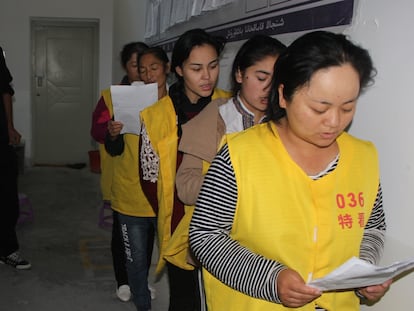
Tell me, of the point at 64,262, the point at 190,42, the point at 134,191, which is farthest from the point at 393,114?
the point at 64,262

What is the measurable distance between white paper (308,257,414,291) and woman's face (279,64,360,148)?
28cm

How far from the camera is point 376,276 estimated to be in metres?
1.00

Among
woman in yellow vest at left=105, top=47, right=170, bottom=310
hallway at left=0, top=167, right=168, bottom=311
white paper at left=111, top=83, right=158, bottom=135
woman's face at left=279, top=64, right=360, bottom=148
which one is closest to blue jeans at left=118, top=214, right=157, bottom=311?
woman in yellow vest at left=105, top=47, right=170, bottom=310

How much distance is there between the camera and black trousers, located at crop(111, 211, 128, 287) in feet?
9.21

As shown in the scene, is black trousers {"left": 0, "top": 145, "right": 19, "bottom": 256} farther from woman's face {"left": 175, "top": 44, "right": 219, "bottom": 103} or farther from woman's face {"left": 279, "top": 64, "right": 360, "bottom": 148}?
woman's face {"left": 279, "top": 64, "right": 360, "bottom": 148}

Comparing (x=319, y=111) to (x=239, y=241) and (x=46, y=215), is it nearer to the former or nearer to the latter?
(x=239, y=241)

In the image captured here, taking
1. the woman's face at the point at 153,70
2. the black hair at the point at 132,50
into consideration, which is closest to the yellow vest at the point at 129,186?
the woman's face at the point at 153,70

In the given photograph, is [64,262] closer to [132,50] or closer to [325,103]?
[132,50]

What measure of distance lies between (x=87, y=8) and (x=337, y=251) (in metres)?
6.58

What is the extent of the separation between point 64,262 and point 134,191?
136 centimetres

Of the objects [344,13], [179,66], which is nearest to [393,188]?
[344,13]

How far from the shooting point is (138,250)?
2.57m

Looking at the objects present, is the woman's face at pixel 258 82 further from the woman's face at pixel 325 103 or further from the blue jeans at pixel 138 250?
the blue jeans at pixel 138 250

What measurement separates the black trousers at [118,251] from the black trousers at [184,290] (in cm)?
82
